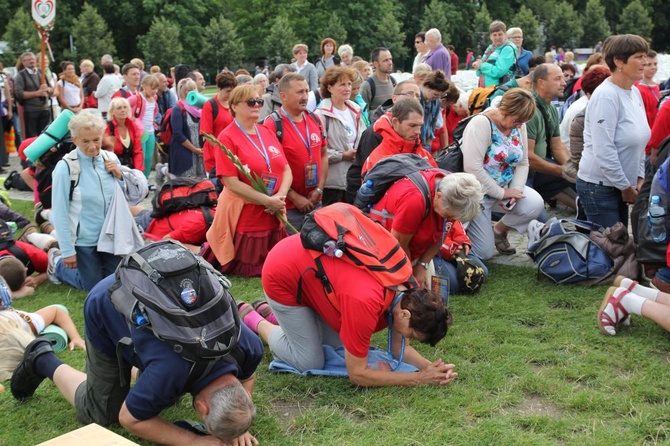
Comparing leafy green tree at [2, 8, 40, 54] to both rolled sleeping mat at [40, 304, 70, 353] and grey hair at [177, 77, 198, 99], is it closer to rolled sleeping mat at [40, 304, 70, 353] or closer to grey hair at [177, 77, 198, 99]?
grey hair at [177, 77, 198, 99]

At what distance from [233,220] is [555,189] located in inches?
151

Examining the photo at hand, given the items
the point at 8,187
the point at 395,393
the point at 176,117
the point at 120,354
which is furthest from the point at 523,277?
the point at 8,187

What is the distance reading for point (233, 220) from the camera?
22.0ft

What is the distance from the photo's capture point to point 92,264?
6438 millimetres

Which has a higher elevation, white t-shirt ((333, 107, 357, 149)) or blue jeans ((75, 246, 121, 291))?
white t-shirt ((333, 107, 357, 149))

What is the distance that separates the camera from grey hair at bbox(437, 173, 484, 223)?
4.65 m

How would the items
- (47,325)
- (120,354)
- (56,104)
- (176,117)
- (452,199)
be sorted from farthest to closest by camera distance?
(56,104) < (176,117) < (47,325) < (452,199) < (120,354)

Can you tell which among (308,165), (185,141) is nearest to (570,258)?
(308,165)

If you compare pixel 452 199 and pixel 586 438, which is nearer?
pixel 586 438

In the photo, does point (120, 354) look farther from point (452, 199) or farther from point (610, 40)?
point (610, 40)

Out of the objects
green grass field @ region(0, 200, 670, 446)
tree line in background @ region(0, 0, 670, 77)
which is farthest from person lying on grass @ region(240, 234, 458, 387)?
tree line in background @ region(0, 0, 670, 77)

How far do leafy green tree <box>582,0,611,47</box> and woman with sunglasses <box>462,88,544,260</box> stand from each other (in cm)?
5622

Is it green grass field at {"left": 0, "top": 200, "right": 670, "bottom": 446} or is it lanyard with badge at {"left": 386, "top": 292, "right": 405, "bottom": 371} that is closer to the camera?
green grass field at {"left": 0, "top": 200, "right": 670, "bottom": 446}

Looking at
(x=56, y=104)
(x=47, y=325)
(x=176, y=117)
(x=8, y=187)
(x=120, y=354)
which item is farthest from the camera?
(x=56, y=104)
